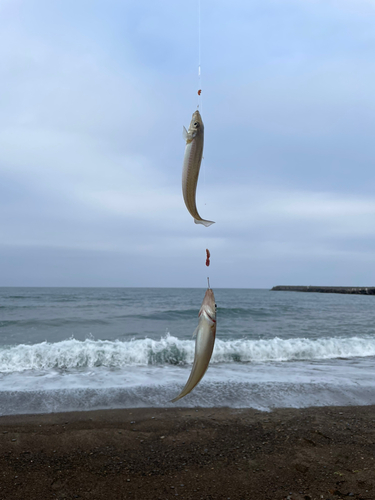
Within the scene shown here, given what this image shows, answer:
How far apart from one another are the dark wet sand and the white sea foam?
5217mm

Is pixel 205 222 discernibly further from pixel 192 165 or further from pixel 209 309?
pixel 209 309

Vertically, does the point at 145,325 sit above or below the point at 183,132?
below

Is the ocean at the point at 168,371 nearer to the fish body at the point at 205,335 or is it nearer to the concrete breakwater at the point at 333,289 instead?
the fish body at the point at 205,335

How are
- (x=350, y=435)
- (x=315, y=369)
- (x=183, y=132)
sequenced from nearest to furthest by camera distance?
1. (x=183, y=132)
2. (x=350, y=435)
3. (x=315, y=369)

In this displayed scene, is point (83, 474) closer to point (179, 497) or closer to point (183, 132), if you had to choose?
point (179, 497)

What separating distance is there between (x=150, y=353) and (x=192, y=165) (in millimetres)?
11789

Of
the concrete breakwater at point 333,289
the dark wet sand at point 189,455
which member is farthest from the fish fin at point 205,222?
the concrete breakwater at point 333,289

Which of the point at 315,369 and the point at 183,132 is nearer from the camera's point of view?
the point at 183,132

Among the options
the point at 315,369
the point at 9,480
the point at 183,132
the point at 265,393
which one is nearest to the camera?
the point at 183,132

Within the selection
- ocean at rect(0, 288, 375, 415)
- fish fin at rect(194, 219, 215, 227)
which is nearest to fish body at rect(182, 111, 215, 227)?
fish fin at rect(194, 219, 215, 227)

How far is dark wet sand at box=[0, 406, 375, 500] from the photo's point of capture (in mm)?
4320

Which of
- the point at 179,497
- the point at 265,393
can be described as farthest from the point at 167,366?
the point at 179,497

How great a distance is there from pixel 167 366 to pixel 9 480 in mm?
7207

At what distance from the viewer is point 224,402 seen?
294 inches
